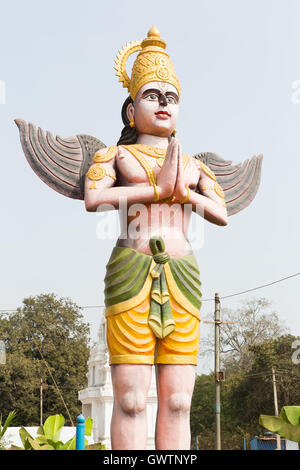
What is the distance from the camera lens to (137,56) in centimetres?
484

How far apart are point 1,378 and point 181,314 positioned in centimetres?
2095

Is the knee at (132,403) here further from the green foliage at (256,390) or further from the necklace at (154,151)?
the green foliage at (256,390)

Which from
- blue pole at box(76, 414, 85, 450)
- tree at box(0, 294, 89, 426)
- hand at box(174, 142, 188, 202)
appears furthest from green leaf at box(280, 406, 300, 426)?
tree at box(0, 294, 89, 426)

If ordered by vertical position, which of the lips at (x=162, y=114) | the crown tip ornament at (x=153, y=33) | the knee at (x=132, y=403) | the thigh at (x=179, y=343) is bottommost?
the knee at (x=132, y=403)

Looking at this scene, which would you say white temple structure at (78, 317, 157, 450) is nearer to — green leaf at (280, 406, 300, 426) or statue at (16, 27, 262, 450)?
statue at (16, 27, 262, 450)

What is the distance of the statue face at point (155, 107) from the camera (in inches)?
184

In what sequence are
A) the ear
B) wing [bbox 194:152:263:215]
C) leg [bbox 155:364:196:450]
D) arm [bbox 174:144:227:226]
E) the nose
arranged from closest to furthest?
leg [bbox 155:364:196:450] < arm [bbox 174:144:227:226] < the nose < the ear < wing [bbox 194:152:263:215]

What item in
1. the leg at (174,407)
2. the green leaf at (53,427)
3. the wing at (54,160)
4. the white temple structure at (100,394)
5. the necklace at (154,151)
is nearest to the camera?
the leg at (174,407)

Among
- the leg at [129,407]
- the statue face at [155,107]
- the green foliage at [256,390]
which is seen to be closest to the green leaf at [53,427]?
the leg at [129,407]

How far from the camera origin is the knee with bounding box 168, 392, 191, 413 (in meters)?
4.10

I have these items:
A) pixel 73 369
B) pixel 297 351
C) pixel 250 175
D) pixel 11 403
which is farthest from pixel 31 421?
pixel 250 175

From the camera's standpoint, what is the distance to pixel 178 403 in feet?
13.5

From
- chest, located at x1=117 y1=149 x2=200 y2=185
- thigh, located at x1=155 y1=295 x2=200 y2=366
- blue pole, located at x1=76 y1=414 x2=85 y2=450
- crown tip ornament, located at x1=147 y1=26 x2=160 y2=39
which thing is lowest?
blue pole, located at x1=76 y1=414 x2=85 y2=450

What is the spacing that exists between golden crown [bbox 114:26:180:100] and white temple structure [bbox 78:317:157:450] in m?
7.78
